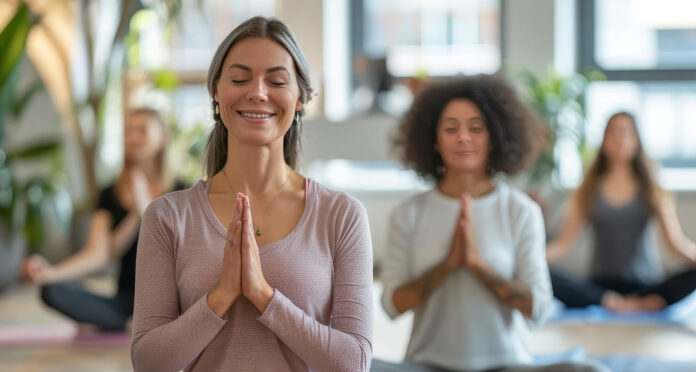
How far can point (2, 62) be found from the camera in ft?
15.2

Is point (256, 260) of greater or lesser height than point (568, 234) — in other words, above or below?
above

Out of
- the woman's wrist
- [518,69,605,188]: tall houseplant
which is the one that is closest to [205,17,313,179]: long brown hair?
the woman's wrist

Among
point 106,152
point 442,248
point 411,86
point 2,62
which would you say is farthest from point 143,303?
point 106,152

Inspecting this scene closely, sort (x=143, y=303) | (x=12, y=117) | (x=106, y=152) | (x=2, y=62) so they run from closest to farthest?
(x=143, y=303) → (x=2, y=62) → (x=12, y=117) → (x=106, y=152)

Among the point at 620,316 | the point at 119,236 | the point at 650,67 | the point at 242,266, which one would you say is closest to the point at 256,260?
the point at 242,266

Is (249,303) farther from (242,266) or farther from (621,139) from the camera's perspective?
(621,139)

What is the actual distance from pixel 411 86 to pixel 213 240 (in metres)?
4.20

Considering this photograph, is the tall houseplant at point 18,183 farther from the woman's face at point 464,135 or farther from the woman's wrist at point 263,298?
the woman's wrist at point 263,298

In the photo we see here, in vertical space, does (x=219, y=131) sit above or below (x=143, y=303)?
above

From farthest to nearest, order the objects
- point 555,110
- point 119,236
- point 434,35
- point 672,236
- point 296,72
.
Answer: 1. point 434,35
2. point 555,110
3. point 672,236
4. point 119,236
5. point 296,72

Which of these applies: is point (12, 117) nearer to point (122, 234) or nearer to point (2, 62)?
point (2, 62)

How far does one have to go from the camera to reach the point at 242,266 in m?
1.45

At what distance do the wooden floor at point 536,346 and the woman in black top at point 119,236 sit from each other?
0.16m

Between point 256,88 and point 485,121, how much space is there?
1.06m
